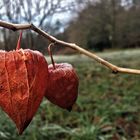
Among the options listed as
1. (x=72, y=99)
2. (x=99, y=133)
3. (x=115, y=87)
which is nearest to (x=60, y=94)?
(x=72, y=99)

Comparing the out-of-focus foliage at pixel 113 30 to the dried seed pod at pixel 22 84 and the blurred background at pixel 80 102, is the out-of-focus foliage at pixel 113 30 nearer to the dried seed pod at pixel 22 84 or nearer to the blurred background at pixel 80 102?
the blurred background at pixel 80 102

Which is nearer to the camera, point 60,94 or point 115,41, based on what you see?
point 60,94

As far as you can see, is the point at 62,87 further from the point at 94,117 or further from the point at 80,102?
the point at 80,102

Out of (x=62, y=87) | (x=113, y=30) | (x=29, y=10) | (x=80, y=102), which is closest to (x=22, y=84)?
(x=62, y=87)

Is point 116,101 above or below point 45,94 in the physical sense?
below

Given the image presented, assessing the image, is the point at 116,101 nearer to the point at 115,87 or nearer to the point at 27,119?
the point at 115,87

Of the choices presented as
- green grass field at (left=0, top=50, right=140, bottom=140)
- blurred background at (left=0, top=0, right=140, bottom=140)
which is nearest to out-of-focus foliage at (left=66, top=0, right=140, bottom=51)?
blurred background at (left=0, top=0, right=140, bottom=140)

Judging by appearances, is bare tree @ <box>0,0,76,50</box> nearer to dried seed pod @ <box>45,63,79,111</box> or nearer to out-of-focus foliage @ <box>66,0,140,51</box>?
dried seed pod @ <box>45,63,79,111</box>
